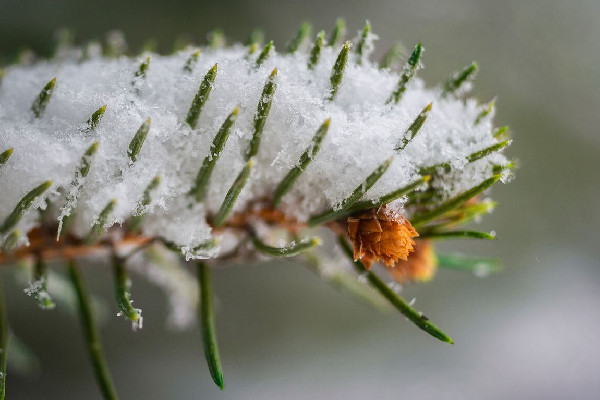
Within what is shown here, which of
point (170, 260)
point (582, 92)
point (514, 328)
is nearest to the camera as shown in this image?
point (170, 260)

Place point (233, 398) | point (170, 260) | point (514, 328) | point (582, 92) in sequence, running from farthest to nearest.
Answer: point (582, 92) → point (514, 328) → point (233, 398) → point (170, 260)

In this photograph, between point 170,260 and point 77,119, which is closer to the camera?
point 77,119

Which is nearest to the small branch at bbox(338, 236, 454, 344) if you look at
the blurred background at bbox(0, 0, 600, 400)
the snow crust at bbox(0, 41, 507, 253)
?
the snow crust at bbox(0, 41, 507, 253)

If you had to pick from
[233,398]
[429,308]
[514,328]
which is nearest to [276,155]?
[233,398]

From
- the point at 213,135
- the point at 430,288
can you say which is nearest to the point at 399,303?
the point at 213,135

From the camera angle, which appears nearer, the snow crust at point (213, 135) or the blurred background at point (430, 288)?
the snow crust at point (213, 135)

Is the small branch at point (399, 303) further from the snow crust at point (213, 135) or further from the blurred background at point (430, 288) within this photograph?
the blurred background at point (430, 288)

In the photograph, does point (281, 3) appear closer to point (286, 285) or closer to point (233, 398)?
point (286, 285)

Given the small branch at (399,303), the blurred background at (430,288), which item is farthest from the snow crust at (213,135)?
the blurred background at (430,288)
